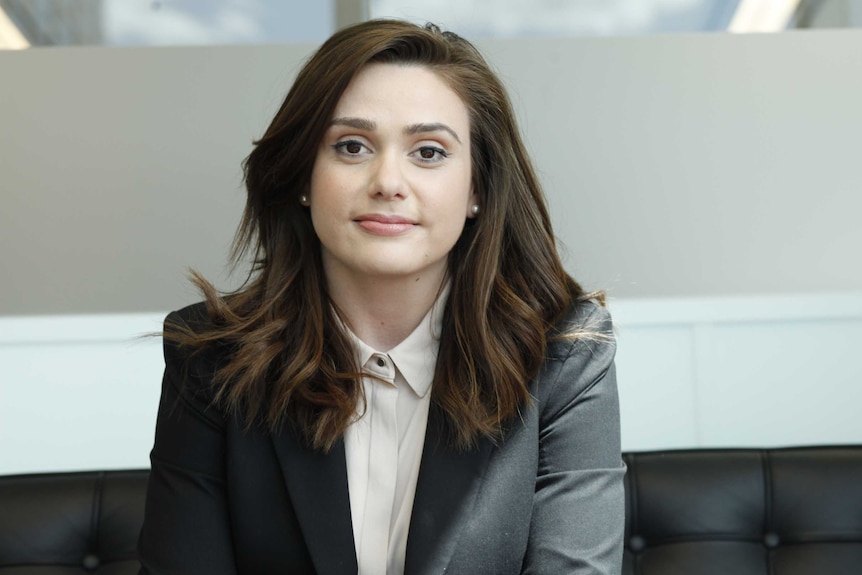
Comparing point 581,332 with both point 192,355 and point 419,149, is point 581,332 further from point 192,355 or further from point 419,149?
point 192,355

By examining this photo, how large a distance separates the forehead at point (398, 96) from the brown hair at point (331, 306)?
0.06ft

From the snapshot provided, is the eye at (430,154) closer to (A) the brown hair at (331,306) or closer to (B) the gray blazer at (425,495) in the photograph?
(A) the brown hair at (331,306)

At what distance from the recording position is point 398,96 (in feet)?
5.35

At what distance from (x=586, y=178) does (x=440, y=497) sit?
35.7 inches

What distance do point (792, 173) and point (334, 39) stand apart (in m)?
1.07

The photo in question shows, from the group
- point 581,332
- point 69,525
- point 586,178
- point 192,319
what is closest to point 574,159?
point 586,178

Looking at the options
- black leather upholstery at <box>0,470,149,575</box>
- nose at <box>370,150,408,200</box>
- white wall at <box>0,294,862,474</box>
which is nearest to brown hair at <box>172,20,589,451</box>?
nose at <box>370,150,408,200</box>

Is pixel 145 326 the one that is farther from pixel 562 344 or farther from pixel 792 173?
pixel 792 173

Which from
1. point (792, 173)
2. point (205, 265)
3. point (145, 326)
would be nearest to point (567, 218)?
point (792, 173)

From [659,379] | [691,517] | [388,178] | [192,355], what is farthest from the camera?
[659,379]

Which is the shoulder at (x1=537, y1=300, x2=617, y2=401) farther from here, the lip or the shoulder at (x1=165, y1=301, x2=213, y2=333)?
the shoulder at (x1=165, y1=301, x2=213, y2=333)

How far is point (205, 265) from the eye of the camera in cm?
223

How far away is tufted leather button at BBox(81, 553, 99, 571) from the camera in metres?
1.88

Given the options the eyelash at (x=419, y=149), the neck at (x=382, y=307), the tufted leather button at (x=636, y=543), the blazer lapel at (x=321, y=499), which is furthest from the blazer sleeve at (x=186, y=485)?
the tufted leather button at (x=636, y=543)
